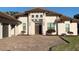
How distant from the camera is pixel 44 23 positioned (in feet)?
48.3

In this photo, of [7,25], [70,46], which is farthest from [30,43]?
[70,46]

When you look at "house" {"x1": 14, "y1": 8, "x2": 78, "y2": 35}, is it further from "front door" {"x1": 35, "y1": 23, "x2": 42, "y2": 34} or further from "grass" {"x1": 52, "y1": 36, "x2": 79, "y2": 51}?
"grass" {"x1": 52, "y1": 36, "x2": 79, "y2": 51}

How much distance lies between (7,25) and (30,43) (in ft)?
5.35

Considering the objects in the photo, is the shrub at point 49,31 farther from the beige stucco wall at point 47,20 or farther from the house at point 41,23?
the beige stucco wall at point 47,20

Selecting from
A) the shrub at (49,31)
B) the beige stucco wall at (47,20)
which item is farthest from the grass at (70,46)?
the beige stucco wall at (47,20)

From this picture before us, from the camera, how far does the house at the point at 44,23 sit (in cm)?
1447

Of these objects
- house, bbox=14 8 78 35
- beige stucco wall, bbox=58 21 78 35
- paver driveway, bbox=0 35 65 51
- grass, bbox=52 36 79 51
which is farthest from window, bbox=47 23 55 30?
grass, bbox=52 36 79 51

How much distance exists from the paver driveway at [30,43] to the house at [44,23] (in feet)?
0.81

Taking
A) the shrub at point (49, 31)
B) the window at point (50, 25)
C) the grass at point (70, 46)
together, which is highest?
the window at point (50, 25)

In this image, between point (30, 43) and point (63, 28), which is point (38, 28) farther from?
point (63, 28)

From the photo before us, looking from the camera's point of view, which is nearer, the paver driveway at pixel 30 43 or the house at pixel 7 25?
the paver driveway at pixel 30 43

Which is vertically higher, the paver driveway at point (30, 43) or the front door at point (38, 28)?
the front door at point (38, 28)

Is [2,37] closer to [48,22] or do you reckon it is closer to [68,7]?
[48,22]

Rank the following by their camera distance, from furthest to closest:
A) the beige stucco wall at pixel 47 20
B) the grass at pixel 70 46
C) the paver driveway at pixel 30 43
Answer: the beige stucco wall at pixel 47 20 → the paver driveway at pixel 30 43 → the grass at pixel 70 46
